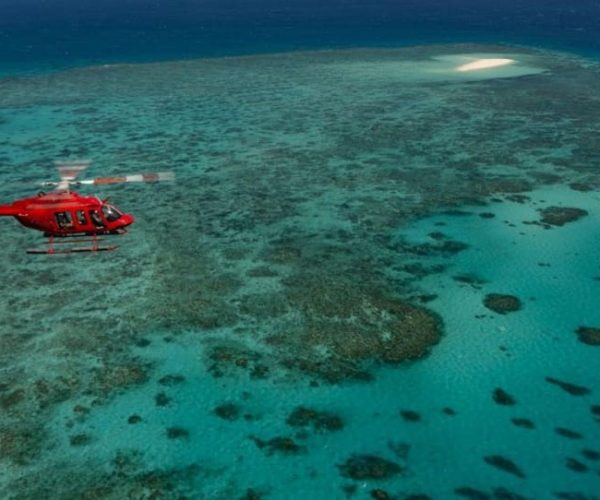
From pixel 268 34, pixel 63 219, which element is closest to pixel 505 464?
pixel 63 219

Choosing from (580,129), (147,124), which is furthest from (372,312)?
(147,124)

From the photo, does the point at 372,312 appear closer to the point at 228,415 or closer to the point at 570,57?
the point at 228,415

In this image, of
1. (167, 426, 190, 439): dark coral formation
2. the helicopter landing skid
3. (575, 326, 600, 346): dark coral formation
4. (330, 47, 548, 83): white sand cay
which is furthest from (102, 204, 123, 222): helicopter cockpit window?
(330, 47, 548, 83): white sand cay

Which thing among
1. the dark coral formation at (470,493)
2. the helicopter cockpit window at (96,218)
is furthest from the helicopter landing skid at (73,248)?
the dark coral formation at (470,493)

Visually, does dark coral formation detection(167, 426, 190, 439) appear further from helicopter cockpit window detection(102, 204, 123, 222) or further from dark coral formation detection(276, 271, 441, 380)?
helicopter cockpit window detection(102, 204, 123, 222)

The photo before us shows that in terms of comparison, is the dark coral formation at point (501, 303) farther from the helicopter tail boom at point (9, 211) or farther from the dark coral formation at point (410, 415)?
the helicopter tail boom at point (9, 211)

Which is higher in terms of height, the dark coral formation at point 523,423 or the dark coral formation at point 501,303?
the dark coral formation at point 501,303
